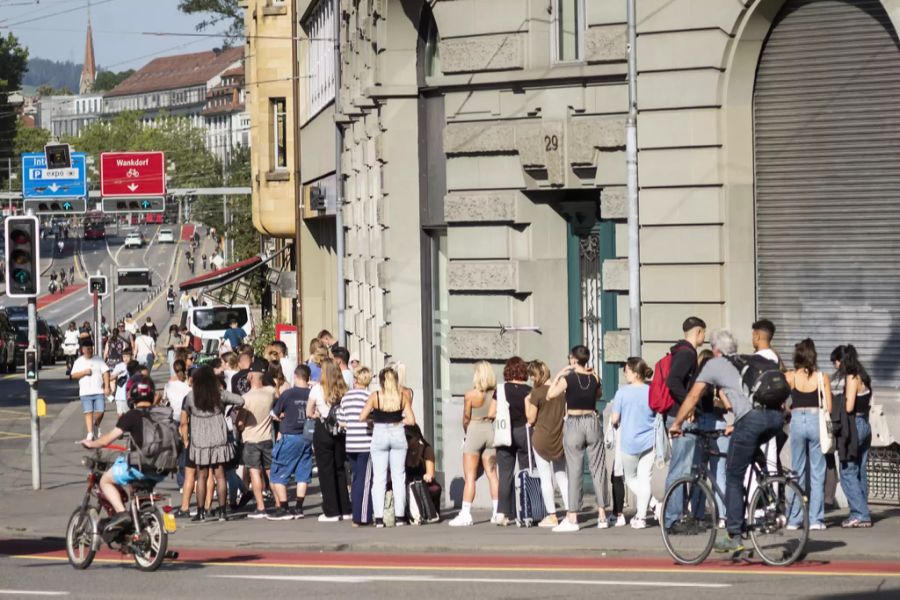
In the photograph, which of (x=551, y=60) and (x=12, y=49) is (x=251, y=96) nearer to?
(x=551, y=60)

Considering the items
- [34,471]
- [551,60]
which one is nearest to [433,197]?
[551,60]

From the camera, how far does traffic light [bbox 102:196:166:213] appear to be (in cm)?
5784

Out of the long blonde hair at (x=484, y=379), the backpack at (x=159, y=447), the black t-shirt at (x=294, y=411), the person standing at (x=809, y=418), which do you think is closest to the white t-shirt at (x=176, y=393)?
the black t-shirt at (x=294, y=411)

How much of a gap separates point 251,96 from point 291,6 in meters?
3.89

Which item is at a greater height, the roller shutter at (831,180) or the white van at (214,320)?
the roller shutter at (831,180)

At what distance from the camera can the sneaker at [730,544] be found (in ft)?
45.9

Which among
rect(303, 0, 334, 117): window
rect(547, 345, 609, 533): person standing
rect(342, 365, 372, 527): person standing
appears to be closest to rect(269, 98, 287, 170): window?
rect(303, 0, 334, 117): window

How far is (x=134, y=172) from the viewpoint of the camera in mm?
66375

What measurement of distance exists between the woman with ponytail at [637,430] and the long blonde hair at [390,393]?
223 cm

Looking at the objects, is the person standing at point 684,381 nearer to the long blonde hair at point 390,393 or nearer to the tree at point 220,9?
the long blonde hair at point 390,393

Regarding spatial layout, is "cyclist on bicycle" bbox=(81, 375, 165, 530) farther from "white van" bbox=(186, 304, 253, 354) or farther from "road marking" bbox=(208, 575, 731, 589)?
"white van" bbox=(186, 304, 253, 354)

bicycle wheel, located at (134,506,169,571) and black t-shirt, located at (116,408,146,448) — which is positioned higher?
black t-shirt, located at (116,408,146,448)

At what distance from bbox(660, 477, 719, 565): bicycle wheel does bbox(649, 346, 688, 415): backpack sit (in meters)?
1.83

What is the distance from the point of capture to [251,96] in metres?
46.4
